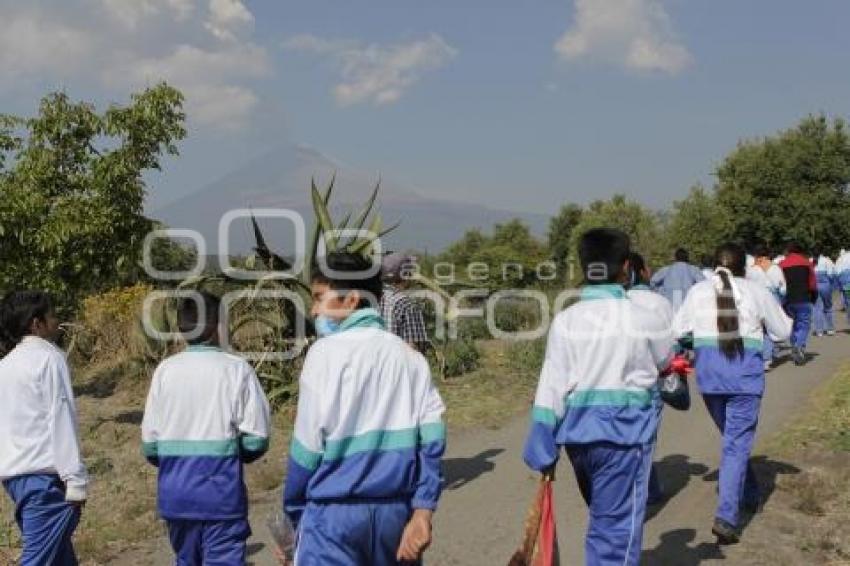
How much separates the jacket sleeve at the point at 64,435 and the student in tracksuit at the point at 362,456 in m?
1.51

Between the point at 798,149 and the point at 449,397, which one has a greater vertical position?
the point at 798,149

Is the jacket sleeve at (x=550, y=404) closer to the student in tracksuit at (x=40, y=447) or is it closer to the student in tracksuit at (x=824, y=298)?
the student in tracksuit at (x=40, y=447)

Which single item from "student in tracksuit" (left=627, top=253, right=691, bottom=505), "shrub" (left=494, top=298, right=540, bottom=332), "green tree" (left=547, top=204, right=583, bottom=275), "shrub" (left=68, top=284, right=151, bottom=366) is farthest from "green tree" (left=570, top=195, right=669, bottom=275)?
"student in tracksuit" (left=627, top=253, right=691, bottom=505)

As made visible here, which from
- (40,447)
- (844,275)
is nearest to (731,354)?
(40,447)

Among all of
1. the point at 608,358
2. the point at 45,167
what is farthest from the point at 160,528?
the point at 45,167

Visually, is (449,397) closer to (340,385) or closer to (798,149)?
(340,385)

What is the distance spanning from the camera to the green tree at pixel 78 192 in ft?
35.4

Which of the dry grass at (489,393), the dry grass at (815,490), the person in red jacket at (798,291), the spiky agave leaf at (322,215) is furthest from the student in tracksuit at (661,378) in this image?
the person in red jacket at (798,291)

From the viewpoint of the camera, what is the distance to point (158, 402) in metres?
4.11

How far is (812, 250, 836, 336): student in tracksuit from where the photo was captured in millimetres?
16891

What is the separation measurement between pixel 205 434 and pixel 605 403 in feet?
6.05

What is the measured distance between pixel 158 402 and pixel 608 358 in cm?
211

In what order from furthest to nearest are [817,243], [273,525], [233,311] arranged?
[817,243], [233,311], [273,525]

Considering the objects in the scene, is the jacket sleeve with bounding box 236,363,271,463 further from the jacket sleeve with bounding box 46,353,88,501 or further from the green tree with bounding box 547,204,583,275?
the green tree with bounding box 547,204,583,275
